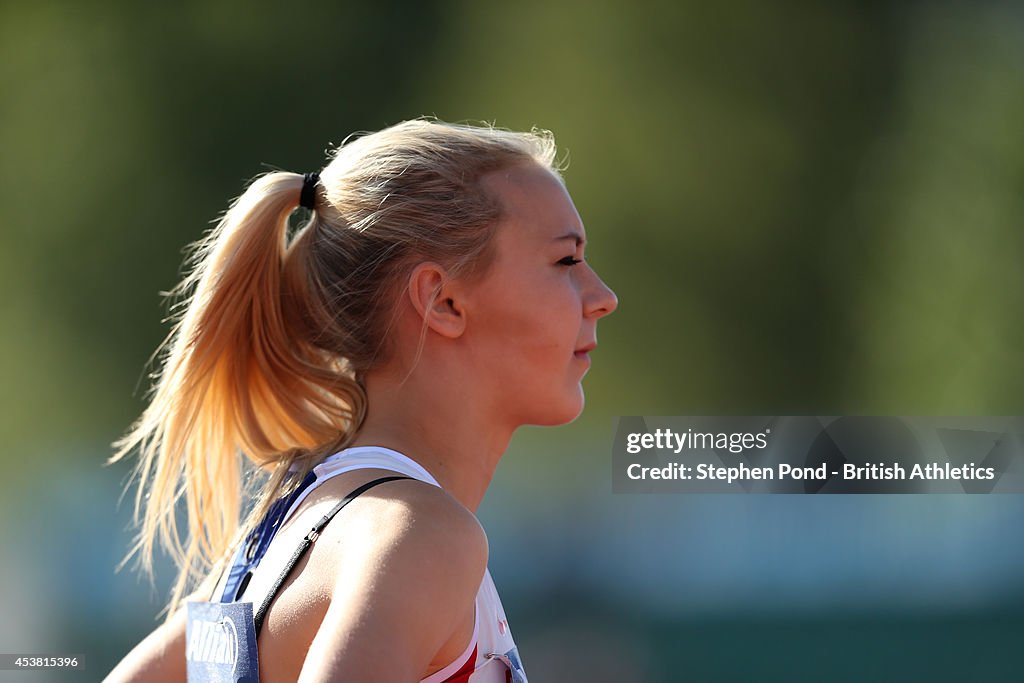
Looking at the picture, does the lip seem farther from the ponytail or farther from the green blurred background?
the green blurred background

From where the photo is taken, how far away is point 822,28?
370 cm

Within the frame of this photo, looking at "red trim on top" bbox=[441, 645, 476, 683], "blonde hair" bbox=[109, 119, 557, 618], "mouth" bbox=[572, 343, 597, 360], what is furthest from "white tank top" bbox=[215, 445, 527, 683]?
"mouth" bbox=[572, 343, 597, 360]

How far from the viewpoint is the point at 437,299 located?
104cm

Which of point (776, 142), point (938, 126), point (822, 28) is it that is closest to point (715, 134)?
point (776, 142)

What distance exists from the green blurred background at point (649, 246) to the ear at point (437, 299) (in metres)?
2.46

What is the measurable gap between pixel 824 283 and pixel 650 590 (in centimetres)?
122

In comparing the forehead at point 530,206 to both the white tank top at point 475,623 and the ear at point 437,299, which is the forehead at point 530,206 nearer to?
the ear at point 437,299

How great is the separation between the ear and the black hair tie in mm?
147

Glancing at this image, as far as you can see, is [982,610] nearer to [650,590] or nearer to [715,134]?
[650,590]

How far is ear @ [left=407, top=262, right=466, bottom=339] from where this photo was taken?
40.8 inches

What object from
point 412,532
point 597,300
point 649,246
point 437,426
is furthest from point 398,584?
point 649,246

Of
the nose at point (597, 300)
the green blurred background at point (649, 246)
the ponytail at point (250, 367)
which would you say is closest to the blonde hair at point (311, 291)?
the ponytail at point (250, 367)

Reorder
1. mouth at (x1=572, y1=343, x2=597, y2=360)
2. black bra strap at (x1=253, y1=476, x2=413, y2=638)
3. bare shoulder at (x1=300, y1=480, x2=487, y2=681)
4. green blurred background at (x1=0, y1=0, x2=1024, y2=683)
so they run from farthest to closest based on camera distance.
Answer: green blurred background at (x1=0, y1=0, x2=1024, y2=683) < mouth at (x1=572, y1=343, x2=597, y2=360) < black bra strap at (x1=253, y1=476, x2=413, y2=638) < bare shoulder at (x1=300, y1=480, x2=487, y2=681)

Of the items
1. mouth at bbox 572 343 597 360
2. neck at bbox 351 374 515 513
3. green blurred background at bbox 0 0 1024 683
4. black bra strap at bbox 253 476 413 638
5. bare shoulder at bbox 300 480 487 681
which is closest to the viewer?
bare shoulder at bbox 300 480 487 681
